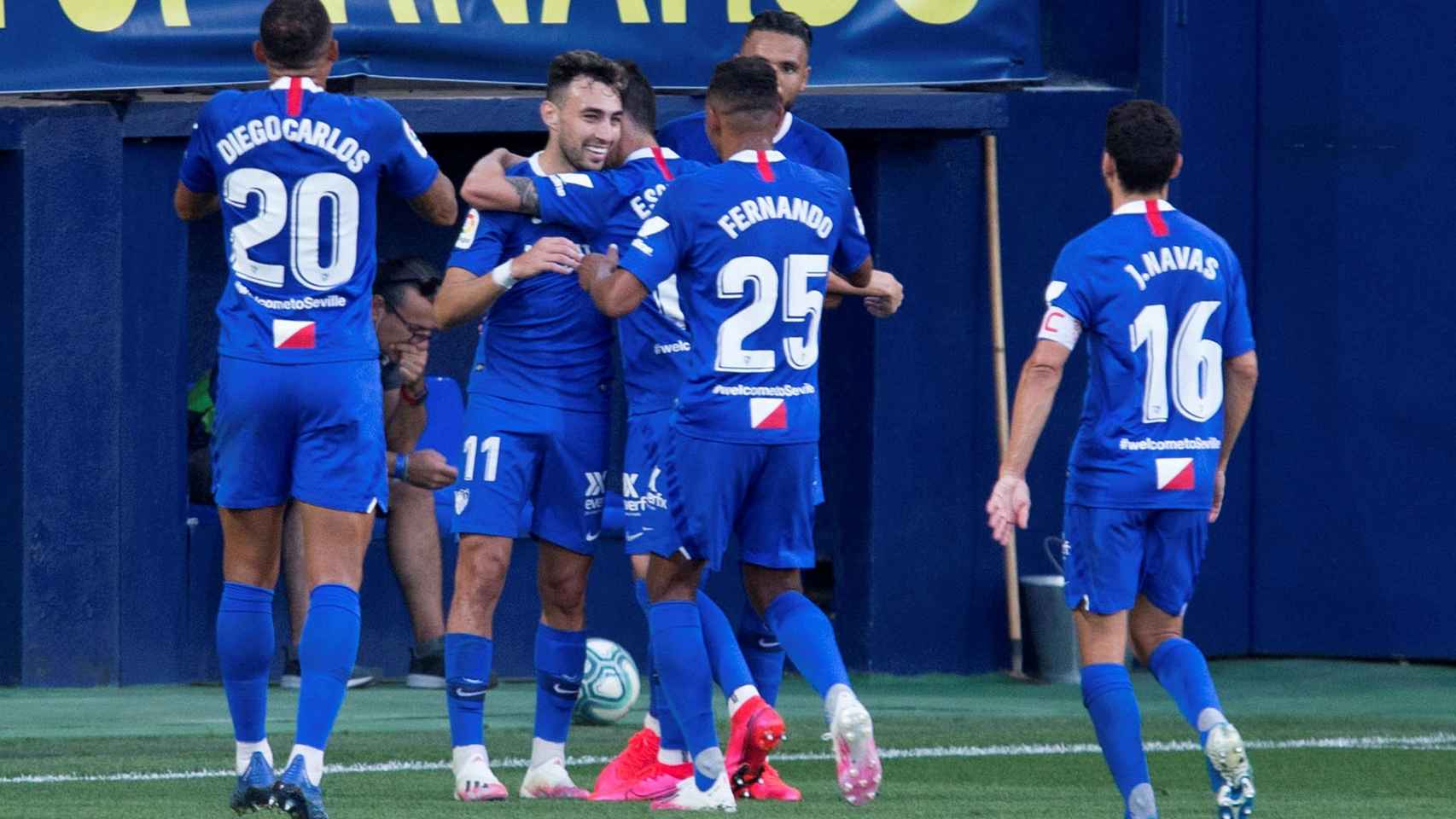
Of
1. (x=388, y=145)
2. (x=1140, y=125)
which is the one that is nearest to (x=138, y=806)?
(x=388, y=145)

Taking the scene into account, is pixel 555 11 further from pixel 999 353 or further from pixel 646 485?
pixel 646 485

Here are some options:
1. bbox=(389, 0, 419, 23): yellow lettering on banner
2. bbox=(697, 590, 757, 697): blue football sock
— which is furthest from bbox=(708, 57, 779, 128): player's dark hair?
bbox=(389, 0, 419, 23): yellow lettering on banner

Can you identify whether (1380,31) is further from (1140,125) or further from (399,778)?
(399,778)

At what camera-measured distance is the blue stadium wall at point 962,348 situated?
10156 millimetres

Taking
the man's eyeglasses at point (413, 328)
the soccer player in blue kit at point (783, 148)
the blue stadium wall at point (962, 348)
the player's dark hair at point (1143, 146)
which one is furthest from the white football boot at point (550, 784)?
the blue stadium wall at point (962, 348)

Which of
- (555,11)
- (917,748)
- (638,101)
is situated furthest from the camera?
(555,11)

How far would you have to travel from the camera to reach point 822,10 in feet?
35.4

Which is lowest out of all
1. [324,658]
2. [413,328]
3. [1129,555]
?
[324,658]

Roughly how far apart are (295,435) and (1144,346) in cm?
220

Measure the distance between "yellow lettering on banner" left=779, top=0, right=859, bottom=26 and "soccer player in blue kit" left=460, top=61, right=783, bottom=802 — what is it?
3.29 metres

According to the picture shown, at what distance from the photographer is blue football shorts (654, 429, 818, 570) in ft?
21.7

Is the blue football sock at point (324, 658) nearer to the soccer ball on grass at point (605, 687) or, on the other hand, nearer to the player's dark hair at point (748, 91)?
the player's dark hair at point (748, 91)

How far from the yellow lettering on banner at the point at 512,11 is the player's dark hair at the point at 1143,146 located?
14.7 ft

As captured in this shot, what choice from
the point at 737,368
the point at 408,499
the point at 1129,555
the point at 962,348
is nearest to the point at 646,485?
the point at 737,368
